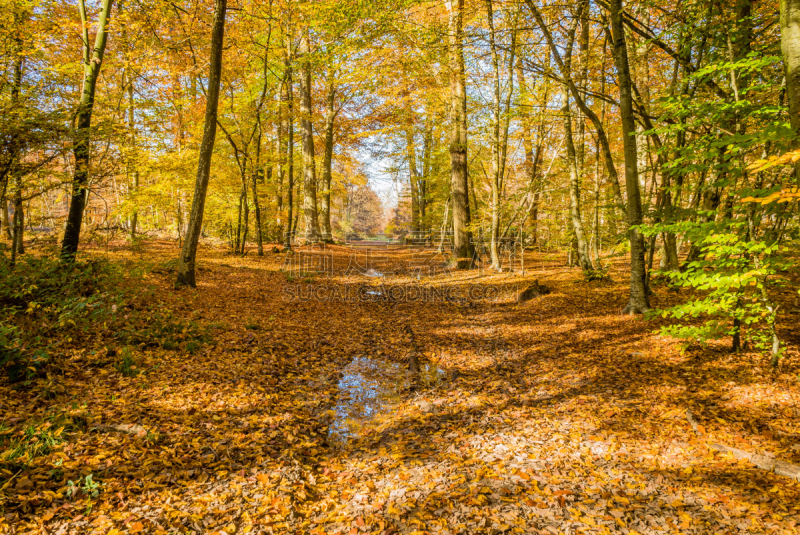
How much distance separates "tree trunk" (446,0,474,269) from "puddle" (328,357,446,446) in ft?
29.7

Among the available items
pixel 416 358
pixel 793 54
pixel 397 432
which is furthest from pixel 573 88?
pixel 397 432

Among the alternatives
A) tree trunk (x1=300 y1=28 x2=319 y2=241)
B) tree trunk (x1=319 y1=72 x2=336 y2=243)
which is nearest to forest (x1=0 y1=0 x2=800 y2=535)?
tree trunk (x1=300 y1=28 x2=319 y2=241)

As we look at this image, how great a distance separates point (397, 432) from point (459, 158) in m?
12.1

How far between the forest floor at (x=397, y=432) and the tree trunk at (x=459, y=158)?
7729mm

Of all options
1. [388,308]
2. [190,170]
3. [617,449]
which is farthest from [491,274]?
[190,170]

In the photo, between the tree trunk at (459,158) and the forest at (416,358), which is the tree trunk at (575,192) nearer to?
the forest at (416,358)

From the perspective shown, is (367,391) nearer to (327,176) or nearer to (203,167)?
(203,167)


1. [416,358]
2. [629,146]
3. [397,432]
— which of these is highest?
[629,146]

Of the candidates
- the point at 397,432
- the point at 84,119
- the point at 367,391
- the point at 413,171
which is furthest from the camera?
the point at 413,171

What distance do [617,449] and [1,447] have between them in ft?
18.3

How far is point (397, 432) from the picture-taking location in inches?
174

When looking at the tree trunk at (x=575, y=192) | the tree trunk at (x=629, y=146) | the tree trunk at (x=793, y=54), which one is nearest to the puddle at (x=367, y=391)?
the tree trunk at (x=629, y=146)

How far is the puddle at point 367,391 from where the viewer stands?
463 centimetres

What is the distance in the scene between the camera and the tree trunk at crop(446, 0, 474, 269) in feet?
42.7
